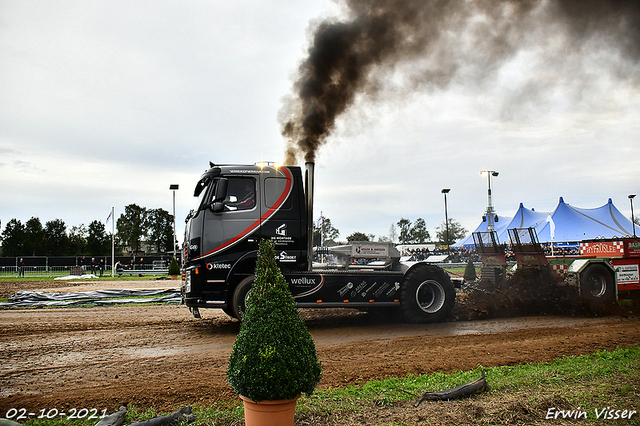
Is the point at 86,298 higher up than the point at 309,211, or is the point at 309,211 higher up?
the point at 309,211

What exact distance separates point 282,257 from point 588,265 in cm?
848

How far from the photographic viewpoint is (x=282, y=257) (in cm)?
928

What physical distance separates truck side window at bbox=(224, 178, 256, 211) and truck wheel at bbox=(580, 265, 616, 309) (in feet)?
29.5

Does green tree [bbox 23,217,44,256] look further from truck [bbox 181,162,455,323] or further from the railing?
truck [bbox 181,162,455,323]

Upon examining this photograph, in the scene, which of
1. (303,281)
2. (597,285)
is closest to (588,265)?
(597,285)

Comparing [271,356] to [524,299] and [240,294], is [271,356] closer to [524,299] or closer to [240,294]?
[240,294]

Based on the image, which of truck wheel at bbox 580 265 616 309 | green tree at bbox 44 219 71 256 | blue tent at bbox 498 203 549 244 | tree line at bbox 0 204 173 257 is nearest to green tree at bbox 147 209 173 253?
tree line at bbox 0 204 173 257

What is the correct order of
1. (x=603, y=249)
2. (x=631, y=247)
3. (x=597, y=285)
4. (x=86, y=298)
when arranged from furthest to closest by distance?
(x=86, y=298) → (x=603, y=249) → (x=631, y=247) → (x=597, y=285)

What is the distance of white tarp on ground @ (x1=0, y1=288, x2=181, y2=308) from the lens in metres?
14.5

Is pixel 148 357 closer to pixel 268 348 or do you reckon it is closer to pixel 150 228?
pixel 268 348

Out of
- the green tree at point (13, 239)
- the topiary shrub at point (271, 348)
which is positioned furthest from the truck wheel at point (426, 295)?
the green tree at point (13, 239)

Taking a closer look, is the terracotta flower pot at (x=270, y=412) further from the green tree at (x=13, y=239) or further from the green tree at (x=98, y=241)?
the green tree at (x=13, y=239)

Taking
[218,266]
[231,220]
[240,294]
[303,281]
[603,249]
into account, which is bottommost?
[240,294]

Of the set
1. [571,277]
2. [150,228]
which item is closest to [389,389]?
[571,277]
